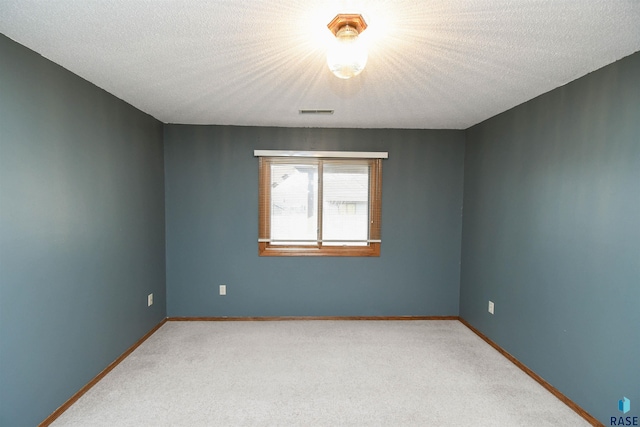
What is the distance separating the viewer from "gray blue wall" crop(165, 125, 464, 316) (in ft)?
11.9

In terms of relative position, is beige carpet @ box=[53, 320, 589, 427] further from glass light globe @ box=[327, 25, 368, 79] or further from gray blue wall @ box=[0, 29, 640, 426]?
glass light globe @ box=[327, 25, 368, 79]

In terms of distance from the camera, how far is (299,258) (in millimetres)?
3723

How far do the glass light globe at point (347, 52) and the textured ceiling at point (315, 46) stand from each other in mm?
93

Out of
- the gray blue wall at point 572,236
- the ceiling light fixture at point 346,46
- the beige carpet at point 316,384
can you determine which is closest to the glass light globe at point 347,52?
the ceiling light fixture at point 346,46

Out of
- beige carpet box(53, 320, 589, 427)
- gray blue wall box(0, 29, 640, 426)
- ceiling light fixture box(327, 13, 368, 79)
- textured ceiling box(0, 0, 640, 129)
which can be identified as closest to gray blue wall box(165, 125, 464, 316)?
gray blue wall box(0, 29, 640, 426)

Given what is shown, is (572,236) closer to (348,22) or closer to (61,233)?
(348,22)

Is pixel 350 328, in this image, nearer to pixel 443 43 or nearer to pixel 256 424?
pixel 256 424

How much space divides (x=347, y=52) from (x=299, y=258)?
Answer: 2.61m

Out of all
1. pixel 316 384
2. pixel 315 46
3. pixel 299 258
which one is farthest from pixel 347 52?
pixel 299 258

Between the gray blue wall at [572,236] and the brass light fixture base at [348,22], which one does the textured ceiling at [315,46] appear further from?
the gray blue wall at [572,236]

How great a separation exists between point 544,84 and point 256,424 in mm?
3046

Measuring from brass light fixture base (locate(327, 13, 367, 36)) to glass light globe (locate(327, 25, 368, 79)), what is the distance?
2 centimetres

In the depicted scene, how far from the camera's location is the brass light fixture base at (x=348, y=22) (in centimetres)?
141

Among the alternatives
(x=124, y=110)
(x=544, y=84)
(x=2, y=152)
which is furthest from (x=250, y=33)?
(x=544, y=84)
